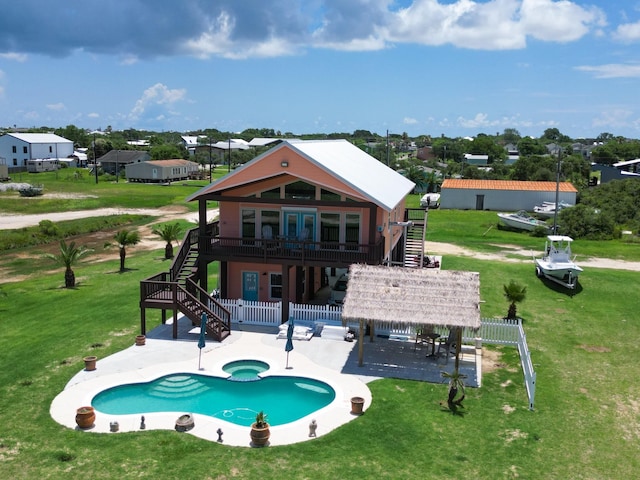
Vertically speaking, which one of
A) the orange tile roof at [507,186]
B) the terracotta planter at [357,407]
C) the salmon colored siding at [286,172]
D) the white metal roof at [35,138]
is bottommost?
the terracotta planter at [357,407]

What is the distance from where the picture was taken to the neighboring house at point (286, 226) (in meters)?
26.5

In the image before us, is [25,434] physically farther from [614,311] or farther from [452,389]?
[614,311]

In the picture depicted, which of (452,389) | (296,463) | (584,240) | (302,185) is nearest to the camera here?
(296,463)

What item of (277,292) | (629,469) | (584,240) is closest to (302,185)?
(277,292)

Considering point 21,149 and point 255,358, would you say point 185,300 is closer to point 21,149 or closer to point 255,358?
point 255,358

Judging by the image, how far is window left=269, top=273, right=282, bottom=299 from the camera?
29.3 metres

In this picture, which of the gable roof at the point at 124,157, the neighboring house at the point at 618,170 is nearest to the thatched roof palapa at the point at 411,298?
the neighboring house at the point at 618,170

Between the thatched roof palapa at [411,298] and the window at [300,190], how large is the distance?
6.04m

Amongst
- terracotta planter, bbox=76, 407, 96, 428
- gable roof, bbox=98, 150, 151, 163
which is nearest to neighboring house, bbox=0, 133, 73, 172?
gable roof, bbox=98, 150, 151, 163

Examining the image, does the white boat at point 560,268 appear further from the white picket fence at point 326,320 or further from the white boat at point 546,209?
the white boat at point 546,209

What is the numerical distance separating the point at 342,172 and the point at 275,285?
6.64 meters

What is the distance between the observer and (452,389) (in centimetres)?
1855

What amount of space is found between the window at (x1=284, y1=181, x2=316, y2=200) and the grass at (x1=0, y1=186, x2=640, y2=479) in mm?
8628

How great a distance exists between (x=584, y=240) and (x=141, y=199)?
53830mm
